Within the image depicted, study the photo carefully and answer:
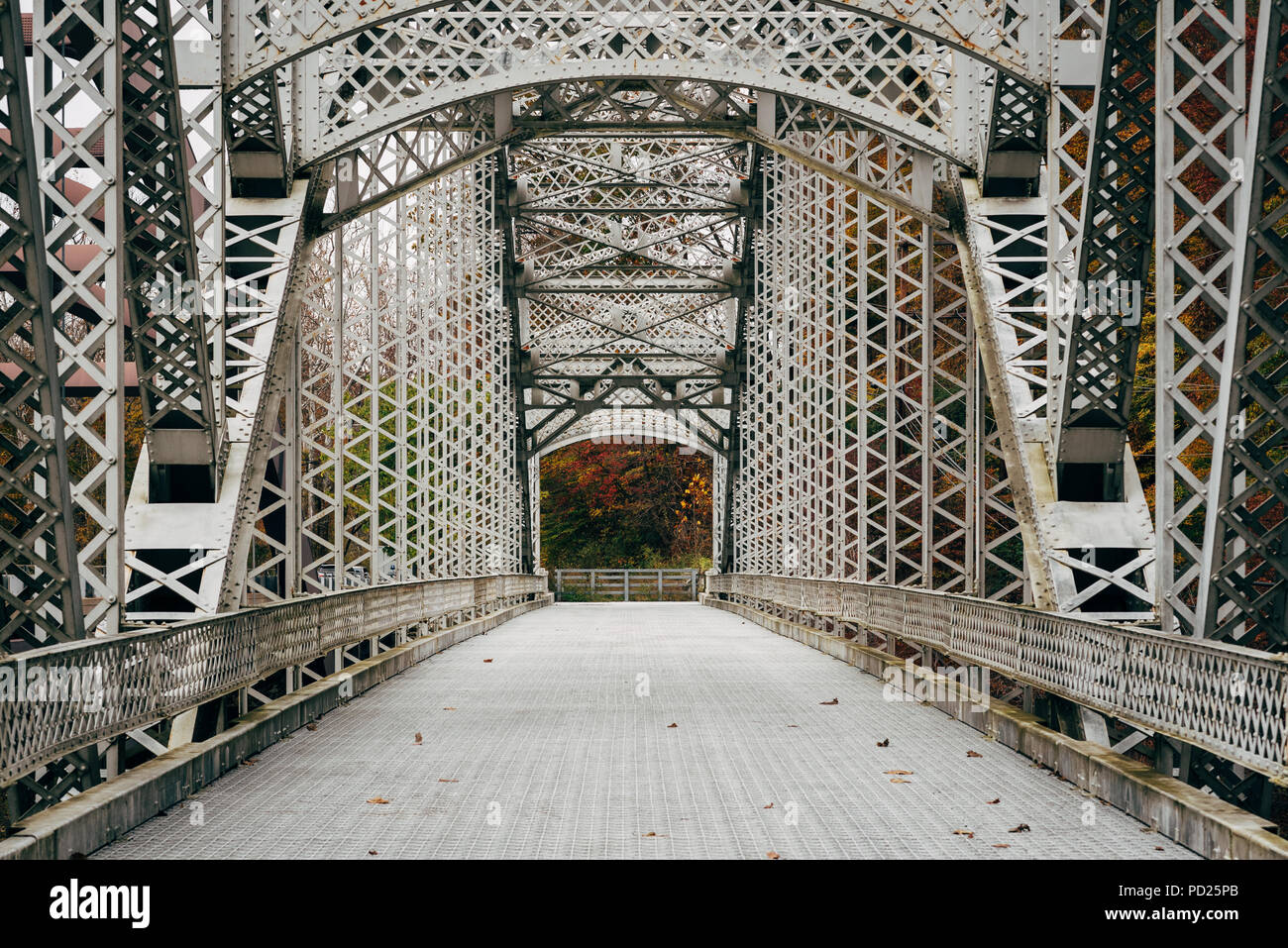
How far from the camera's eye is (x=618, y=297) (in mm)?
50375

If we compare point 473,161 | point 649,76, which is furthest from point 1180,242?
point 473,161

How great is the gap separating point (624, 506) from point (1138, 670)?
70414mm

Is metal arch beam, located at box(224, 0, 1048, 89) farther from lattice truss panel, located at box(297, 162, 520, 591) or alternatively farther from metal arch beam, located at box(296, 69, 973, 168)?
lattice truss panel, located at box(297, 162, 520, 591)

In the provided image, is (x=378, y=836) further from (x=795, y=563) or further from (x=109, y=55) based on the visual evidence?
(x=795, y=563)

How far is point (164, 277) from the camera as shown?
38.6 ft

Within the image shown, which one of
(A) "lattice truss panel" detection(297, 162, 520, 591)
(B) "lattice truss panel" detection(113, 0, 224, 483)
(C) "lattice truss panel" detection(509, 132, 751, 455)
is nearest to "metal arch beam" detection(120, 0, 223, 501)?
(B) "lattice truss panel" detection(113, 0, 224, 483)

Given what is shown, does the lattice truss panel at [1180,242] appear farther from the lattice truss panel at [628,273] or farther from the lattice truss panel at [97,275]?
the lattice truss panel at [628,273]

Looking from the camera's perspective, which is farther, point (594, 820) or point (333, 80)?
point (333, 80)

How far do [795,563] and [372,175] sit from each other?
→ 1496cm

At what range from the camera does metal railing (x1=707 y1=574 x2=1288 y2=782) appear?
6.57 m

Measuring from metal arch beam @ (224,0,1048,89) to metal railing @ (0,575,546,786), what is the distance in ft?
→ 16.6

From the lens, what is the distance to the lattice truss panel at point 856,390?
18.8 m

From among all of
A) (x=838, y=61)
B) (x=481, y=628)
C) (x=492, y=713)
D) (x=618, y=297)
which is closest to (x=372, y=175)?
(x=838, y=61)

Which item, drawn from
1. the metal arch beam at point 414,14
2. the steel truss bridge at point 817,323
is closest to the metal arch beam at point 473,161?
the steel truss bridge at point 817,323
